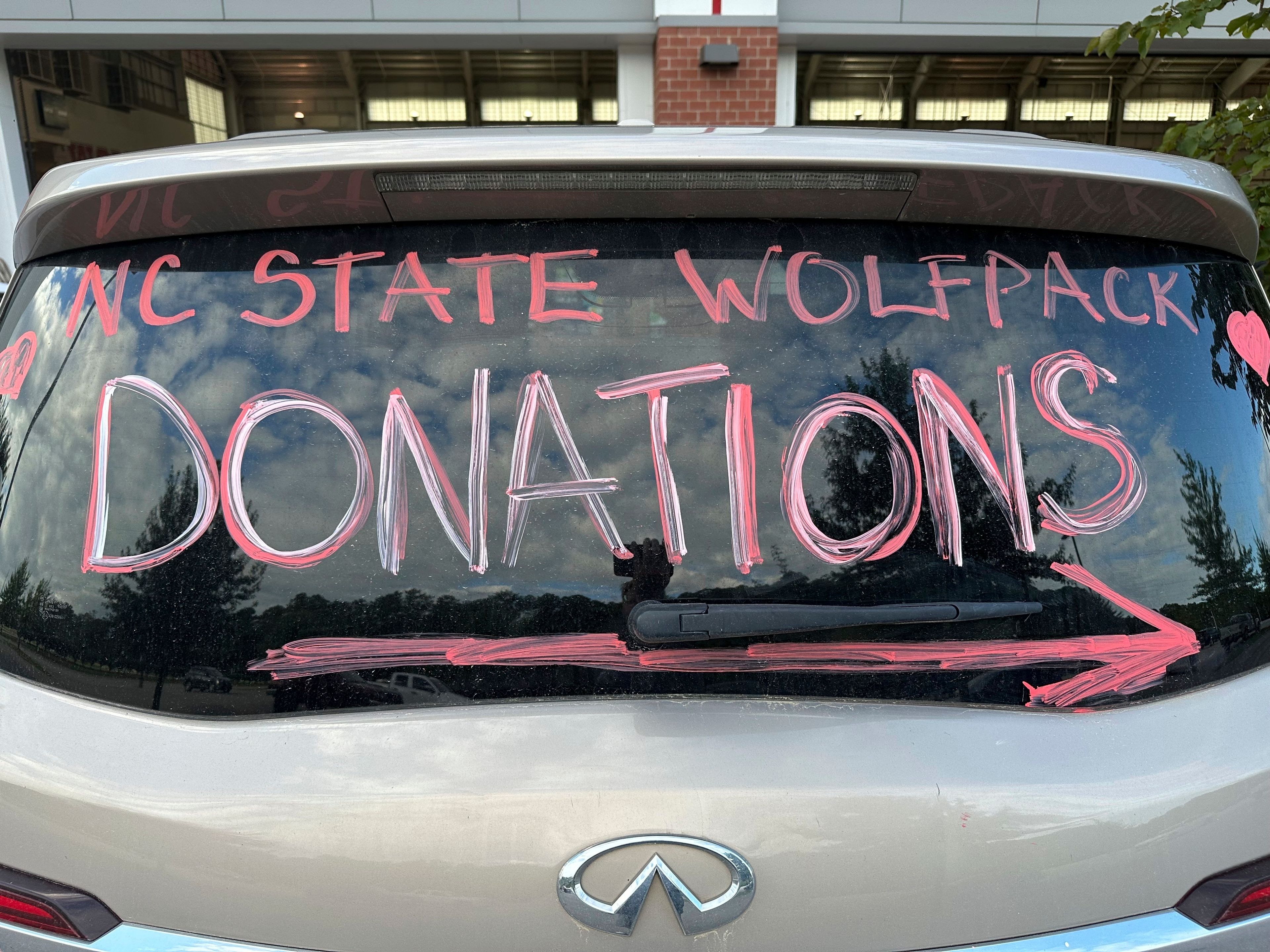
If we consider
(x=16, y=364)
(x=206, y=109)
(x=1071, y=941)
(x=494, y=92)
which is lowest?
(x=1071, y=941)

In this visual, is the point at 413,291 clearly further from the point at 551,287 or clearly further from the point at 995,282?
the point at 995,282

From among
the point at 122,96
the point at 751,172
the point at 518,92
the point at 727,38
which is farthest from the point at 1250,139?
the point at 122,96

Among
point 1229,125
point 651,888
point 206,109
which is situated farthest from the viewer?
point 206,109

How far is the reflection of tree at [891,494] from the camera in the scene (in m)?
1.16

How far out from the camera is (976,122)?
10.5m

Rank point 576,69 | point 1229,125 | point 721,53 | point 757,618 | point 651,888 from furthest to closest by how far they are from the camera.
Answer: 1. point 576,69
2. point 721,53
3. point 1229,125
4. point 757,618
5. point 651,888

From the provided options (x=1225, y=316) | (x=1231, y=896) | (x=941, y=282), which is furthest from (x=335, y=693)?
(x=1225, y=316)

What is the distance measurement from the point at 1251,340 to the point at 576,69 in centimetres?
859

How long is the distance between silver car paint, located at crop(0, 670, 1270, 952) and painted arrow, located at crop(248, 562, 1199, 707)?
0.18 ft

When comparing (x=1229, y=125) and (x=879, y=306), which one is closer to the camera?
(x=879, y=306)

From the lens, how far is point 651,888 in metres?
1.00

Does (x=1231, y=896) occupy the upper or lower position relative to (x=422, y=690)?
lower

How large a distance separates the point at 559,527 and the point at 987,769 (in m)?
0.64

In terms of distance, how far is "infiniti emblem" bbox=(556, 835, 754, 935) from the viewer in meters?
0.99
